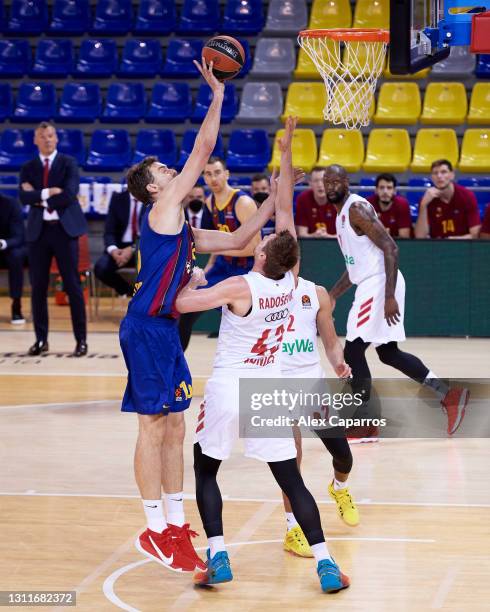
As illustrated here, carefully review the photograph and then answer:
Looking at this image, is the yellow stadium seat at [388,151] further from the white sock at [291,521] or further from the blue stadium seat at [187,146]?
the white sock at [291,521]

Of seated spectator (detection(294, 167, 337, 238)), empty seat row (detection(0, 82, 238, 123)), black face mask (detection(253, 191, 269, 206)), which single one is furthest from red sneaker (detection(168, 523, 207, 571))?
empty seat row (detection(0, 82, 238, 123))

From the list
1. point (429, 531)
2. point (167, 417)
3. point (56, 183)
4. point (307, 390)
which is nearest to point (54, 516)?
point (167, 417)

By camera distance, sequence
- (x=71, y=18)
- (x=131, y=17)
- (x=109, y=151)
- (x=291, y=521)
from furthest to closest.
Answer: (x=71, y=18) → (x=131, y=17) → (x=109, y=151) → (x=291, y=521)

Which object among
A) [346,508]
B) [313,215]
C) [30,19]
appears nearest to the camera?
[346,508]

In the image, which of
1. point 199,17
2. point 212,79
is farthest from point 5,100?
point 212,79

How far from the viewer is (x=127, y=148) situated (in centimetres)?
1557

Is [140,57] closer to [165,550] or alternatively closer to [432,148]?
[432,148]

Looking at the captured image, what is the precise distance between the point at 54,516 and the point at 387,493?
1836 millimetres

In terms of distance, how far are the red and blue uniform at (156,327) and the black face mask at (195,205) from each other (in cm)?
743

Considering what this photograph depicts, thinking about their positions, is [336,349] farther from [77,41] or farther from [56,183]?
[77,41]

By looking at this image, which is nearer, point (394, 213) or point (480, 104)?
point (394, 213)

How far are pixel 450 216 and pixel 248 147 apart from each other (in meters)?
3.61

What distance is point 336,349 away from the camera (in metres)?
5.55

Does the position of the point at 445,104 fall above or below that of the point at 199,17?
below
